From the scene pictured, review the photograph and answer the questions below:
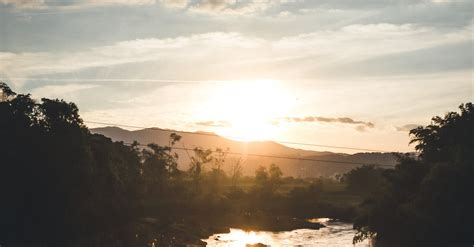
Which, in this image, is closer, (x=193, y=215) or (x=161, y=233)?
(x=161, y=233)

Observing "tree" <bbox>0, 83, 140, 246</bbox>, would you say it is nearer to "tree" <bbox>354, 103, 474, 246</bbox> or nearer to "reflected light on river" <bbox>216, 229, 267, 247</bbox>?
"reflected light on river" <bbox>216, 229, 267, 247</bbox>

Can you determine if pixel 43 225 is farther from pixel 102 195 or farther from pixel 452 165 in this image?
pixel 452 165

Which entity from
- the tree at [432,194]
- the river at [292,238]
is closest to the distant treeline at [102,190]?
the tree at [432,194]

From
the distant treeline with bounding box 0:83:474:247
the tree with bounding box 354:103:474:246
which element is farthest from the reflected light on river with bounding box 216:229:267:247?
the tree with bounding box 354:103:474:246

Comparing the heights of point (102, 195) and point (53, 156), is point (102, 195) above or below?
below

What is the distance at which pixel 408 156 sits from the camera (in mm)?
75000

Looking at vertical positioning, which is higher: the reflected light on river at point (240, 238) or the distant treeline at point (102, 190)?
the distant treeline at point (102, 190)

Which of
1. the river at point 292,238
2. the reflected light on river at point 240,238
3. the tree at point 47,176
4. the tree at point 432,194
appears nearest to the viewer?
the tree at point 432,194

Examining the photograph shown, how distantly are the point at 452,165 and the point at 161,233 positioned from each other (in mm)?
44591

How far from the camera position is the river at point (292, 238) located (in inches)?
3243

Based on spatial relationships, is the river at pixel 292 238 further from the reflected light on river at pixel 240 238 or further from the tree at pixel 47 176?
the tree at pixel 47 176

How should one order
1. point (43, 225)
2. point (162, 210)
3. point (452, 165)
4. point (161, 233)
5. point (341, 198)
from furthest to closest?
point (341, 198)
point (162, 210)
point (161, 233)
point (43, 225)
point (452, 165)


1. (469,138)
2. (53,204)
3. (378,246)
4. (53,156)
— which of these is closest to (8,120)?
(53,156)

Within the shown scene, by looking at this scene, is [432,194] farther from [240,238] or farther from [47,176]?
[47,176]
